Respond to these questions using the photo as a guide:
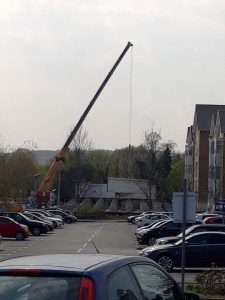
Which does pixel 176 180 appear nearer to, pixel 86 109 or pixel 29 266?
pixel 86 109

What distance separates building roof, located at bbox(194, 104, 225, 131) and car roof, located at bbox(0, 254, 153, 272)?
98162 millimetres

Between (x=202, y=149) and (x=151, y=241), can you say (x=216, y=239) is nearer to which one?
(x=151, y=241)

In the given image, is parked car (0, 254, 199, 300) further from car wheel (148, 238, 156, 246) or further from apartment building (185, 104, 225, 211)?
apartment building (185, 104, 225, 211)

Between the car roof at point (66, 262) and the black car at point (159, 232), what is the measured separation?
3106 centimetres

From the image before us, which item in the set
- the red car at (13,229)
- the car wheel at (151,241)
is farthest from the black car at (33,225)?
the car wheel at (151,241)

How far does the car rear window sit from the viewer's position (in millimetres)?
6070

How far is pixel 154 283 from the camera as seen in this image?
7230 mm

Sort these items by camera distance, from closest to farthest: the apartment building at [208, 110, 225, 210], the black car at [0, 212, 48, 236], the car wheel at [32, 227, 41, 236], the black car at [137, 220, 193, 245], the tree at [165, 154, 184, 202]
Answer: the black car at [137, 220, 193, 245] < the black car at [0, 212, 48, 236] < the car wheel at [32, 227, 41, 236] < the apartment building at [208, 110, 225, 210] < the tree at [165, 154, 184, 202]

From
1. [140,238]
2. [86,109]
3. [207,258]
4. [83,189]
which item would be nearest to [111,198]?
[83,189]

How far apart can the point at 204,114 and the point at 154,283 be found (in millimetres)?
100045

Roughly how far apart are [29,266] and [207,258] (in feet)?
65.9

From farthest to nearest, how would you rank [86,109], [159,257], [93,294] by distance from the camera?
[86,109] < [159,257] < [93,294]

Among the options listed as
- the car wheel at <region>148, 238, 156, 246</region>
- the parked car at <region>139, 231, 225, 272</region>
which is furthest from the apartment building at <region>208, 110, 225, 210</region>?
the parked car at <region>139, 231, 225, 272</region>

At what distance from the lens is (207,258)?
85.6ft
